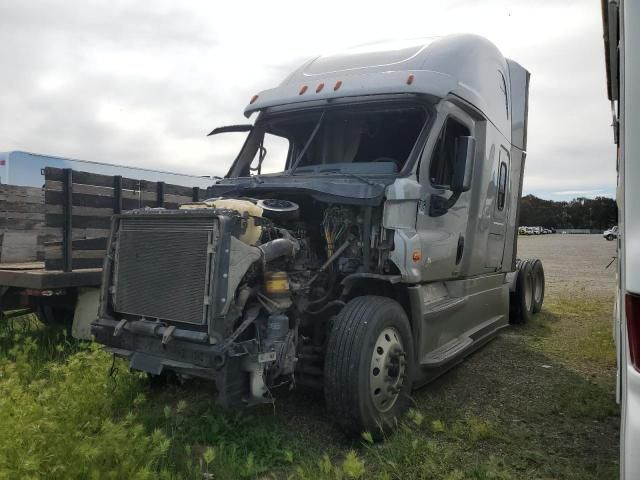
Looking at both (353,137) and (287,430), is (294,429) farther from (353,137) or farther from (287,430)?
(353,137)

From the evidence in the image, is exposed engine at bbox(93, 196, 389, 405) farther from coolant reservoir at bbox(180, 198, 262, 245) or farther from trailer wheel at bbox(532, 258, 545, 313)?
trailer wheel at bbox(532, 258, 545, 313)

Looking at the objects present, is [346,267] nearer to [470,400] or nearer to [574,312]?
[470,400]

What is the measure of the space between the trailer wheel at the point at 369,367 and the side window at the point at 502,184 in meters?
3.11

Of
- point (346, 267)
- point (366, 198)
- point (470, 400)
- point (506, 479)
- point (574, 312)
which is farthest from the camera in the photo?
point (574, 312)

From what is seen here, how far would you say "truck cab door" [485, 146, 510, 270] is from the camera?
21.4 feet

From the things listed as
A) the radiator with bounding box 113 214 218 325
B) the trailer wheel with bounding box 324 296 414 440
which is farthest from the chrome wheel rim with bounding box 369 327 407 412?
the radiator with bounding box 113 214 218 325

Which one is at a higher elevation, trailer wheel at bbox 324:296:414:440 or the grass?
trailer wheel at bbox 324:296:414:440

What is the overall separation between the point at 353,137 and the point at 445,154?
921 mm

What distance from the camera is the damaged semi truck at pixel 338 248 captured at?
3678 mm

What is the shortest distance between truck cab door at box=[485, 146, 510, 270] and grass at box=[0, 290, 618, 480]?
155 centimetres

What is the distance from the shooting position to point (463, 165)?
462 cm

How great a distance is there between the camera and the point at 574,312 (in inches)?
367

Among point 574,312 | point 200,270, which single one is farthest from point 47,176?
point 574,312

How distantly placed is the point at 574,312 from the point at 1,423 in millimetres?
8889
